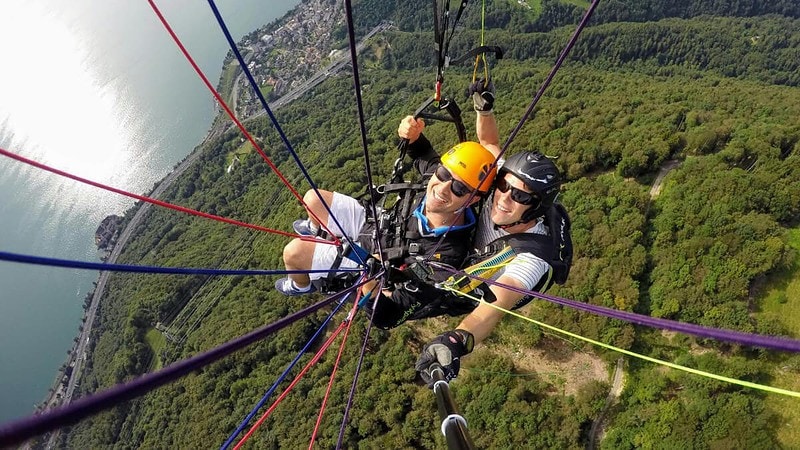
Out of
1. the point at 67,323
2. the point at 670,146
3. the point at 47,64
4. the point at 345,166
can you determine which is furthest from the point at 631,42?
the point at 47,64

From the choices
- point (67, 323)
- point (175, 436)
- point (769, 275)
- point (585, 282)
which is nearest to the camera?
point (769, 275)

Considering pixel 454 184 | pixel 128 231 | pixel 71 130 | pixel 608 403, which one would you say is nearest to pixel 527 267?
pixel 454 184

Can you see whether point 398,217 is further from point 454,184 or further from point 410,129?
point 410,129

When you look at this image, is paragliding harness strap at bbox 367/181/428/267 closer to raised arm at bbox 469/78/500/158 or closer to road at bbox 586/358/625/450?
raised arm at bbox 469/78/500/158

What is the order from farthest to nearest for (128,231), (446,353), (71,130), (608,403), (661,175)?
1. (71,130)
2. (128,231)
3. (661,175)
4. (608,403)
5. (446,353)

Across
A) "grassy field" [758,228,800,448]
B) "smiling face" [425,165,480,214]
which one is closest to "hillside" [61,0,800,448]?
"grassy field" [758,228,800,448]

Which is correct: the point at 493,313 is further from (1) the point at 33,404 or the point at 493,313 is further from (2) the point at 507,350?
(1) the point at 33,404

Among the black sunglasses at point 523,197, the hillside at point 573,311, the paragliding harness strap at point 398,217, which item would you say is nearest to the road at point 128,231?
the hillside at point 573,311
